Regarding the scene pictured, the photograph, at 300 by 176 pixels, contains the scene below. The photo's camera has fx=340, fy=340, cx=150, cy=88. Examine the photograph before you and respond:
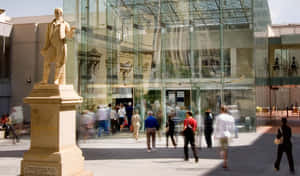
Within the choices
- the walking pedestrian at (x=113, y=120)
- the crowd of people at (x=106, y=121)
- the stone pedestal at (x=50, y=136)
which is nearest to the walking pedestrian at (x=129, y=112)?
the crowd of people at (x=106, y=121)

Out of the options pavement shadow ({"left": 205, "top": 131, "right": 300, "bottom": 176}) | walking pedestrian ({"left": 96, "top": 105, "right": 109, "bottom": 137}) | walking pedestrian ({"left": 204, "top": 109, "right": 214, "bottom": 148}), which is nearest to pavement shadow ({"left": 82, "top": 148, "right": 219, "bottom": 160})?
walking pedestrian ({"left": 204, "top": 109, "right": 214, "bottom": 148})

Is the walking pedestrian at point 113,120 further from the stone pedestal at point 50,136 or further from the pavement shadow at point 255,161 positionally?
the stone pedestal at point 50,136

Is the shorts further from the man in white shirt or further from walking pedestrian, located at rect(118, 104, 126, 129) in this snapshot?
walking pedestrian, located at rect(118, 104, 126, 129)

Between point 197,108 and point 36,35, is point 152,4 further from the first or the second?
point 36,35

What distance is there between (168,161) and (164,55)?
36.8 ft

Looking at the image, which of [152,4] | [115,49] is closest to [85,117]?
[115,49]

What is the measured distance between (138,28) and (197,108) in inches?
246

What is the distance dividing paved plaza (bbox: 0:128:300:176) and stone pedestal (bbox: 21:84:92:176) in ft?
5.55

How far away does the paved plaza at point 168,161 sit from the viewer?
31.1 feet

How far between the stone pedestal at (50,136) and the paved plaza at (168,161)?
1691 mm

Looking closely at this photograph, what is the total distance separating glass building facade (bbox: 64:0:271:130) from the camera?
20.5m

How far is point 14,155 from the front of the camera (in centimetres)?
1302

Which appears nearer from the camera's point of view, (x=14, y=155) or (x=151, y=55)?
(x=14, y=155)

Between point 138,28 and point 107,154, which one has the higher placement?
point 138,28
